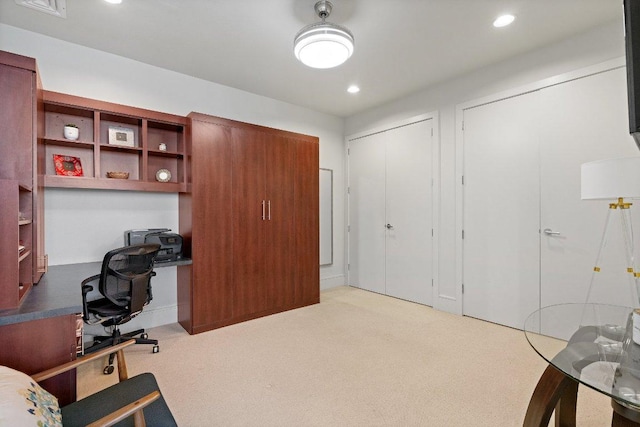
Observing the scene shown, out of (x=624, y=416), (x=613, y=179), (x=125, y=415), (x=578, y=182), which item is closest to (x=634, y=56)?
(x=613, y=179)

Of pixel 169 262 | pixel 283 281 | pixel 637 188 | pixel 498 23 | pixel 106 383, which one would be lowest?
pixel 106 383

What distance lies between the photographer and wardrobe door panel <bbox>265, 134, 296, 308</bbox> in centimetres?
380

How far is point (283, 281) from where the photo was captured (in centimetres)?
392

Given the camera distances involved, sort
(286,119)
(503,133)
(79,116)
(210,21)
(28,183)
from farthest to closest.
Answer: (286,119)
(503,133)
(79,116)
(210,21)
(28,183)

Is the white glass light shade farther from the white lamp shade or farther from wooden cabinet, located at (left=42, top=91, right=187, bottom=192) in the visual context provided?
the white lamp shade

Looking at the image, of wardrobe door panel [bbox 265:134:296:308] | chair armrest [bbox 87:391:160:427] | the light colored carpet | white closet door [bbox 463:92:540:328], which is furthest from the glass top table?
wardrobe door panel [bbox 265:134:296:308]

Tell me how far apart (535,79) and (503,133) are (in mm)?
578

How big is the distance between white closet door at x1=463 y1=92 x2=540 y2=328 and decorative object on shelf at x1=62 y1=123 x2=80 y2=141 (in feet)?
13.6

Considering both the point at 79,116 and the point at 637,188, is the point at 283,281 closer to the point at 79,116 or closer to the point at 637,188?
the point at 79,116

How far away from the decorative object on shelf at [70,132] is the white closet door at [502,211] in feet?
13.6

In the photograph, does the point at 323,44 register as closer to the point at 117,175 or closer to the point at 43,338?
the point at 117,175

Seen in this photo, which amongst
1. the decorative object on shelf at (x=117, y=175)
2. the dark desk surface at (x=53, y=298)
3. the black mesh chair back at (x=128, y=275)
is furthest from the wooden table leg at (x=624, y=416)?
the decorative object on shelf at (x=117, y=175)

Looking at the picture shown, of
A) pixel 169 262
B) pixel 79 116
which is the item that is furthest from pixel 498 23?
pixel 79 116

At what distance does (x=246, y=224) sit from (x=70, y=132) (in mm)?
1867
